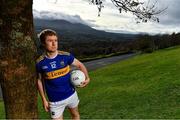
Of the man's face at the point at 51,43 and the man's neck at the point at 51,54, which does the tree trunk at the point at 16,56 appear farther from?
the man's neck at the point at 51,54

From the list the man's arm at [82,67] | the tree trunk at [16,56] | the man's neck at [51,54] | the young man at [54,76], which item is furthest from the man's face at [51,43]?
the man's arm at [82,67]

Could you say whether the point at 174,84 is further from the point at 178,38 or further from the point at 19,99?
the point at 178,38

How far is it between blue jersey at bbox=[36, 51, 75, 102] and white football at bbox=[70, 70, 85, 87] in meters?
0.10

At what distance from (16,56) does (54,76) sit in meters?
0.91

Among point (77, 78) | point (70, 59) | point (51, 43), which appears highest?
point (51, 43)

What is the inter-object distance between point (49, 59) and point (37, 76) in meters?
0.39

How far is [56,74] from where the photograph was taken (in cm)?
870

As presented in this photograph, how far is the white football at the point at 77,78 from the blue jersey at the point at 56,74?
104 mm

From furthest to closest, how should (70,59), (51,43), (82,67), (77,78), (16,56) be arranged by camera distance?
(82,67), (70,59), (77,78), (51,43), (16,56)

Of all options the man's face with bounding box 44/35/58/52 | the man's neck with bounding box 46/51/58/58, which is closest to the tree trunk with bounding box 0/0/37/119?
the man's face with bounding box 44/35/58/52

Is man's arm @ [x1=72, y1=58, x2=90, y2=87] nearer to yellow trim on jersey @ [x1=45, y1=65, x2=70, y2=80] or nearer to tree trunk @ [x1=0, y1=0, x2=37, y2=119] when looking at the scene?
yellow trim on jersey @ [x1=45, y1=65, x2=70, y2=80]

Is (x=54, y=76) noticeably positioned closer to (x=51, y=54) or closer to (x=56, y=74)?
(x=56, y=74)

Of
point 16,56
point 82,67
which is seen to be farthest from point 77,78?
point 16,56

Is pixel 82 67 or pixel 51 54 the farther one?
pixel 82 67
